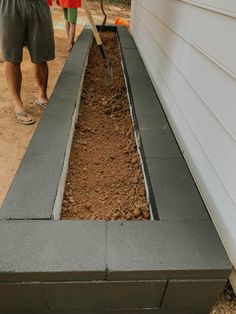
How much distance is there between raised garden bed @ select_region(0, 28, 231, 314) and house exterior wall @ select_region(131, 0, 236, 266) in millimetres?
135

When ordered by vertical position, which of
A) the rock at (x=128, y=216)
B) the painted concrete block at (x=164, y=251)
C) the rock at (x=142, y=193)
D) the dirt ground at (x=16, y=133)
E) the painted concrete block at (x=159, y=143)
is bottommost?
the dirt ground at (x=16, y=133)

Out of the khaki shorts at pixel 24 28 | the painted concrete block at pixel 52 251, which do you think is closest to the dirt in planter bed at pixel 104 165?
the painted concrete block at pixel 52 251

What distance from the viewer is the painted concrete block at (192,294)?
4.24 ft

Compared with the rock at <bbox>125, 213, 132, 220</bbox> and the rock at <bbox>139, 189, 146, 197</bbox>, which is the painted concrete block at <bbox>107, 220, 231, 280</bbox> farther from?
the rock at <bbox>139, 189, 146, 197</bbox>

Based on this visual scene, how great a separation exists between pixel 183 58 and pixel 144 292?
1734 millimetres

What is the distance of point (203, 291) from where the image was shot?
1.33 metres

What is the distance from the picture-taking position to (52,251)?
1.29 m

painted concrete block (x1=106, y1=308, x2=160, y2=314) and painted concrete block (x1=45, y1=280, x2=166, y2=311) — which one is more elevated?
painted concrete block (x1=45, y1=280, x2=166, y2=311)

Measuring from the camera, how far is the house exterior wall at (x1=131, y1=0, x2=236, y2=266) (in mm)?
1429

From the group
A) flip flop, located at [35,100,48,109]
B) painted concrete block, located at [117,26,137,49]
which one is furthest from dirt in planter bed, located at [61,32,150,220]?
painted concrete block, located at [117,26,137,49]

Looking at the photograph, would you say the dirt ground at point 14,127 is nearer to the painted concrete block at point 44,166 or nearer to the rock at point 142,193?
the painted concrete block at point 44,166

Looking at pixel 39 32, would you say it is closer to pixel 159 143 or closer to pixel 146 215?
pixel 159 143

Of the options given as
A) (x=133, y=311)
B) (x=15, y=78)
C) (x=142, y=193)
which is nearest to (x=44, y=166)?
(x=142, y=193)

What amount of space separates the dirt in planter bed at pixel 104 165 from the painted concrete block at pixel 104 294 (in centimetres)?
51
